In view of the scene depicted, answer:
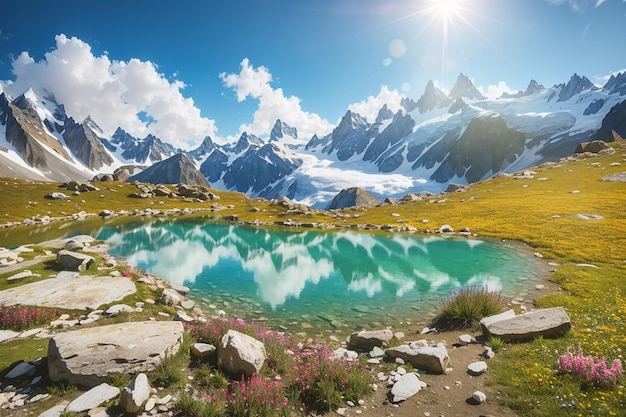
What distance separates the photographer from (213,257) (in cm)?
3609

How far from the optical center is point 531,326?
1176 centimetres

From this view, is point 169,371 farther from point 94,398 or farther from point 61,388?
point 61,388

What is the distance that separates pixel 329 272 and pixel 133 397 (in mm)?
23063

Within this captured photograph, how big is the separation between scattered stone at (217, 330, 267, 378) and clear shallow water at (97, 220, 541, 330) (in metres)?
7.44

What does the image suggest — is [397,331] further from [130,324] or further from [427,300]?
[130,324]

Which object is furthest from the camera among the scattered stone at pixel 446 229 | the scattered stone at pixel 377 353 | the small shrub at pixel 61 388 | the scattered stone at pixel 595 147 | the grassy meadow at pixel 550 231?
the scattered stone at pixel 595 147

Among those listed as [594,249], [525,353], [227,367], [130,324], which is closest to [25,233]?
[130,324]

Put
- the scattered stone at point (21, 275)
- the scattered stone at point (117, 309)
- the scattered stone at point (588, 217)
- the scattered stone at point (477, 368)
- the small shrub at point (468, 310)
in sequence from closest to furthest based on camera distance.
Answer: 1. the scattered stone at point (477, 368)
2. the scattered stone at point (117, 309)
3. the small shrub at point (468, 310)
4. the scattered stone at point (21, 275)
5. the scattered stone at point (588, 217)

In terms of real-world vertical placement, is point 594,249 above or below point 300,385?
above

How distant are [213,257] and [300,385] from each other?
29297 mm

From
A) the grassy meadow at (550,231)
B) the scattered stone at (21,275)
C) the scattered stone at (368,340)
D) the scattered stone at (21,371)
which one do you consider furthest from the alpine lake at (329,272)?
the scattered stone at (21,371)

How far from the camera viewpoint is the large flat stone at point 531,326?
11.4m

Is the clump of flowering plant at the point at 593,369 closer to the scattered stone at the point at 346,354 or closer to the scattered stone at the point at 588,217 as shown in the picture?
the scattered stone at the point at 346,354

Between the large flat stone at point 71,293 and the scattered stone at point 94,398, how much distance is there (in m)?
7.92
